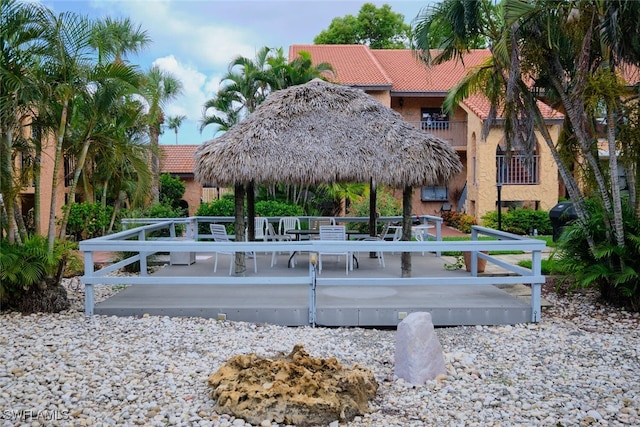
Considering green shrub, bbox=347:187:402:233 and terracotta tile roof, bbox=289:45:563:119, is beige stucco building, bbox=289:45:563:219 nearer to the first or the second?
terracotta tile roof, bbox=289:45:563:119

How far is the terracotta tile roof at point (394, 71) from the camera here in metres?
21.8

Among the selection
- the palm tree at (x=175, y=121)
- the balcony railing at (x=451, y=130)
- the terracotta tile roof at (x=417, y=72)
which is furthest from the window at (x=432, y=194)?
the palm tree at (x=175, y=121)

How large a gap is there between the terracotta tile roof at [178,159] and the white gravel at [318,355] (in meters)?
20.7

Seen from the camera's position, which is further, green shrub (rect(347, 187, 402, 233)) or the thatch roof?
green shrub (rect(347, 187, 402, 233))

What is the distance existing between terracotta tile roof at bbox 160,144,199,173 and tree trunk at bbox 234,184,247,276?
17784 mm

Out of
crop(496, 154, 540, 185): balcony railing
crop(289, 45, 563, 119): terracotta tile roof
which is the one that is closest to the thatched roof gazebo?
crop(289, 45, 563, 119): terracotta tile roof

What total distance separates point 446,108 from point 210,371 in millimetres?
7787

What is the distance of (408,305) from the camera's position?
24.2ft

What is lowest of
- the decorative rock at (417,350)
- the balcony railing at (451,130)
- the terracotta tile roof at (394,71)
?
the decorative rock at (417,350)

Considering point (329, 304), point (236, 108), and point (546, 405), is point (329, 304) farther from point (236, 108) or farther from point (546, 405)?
point (236, 108)

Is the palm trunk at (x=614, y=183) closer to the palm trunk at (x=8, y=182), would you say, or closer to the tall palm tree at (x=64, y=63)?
the tall palm tree at (x=64, y=63)

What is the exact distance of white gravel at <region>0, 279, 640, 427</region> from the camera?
14.7 ft

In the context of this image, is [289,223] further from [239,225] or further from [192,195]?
[192,195]

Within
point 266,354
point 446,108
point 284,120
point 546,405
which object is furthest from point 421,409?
point 446,108
